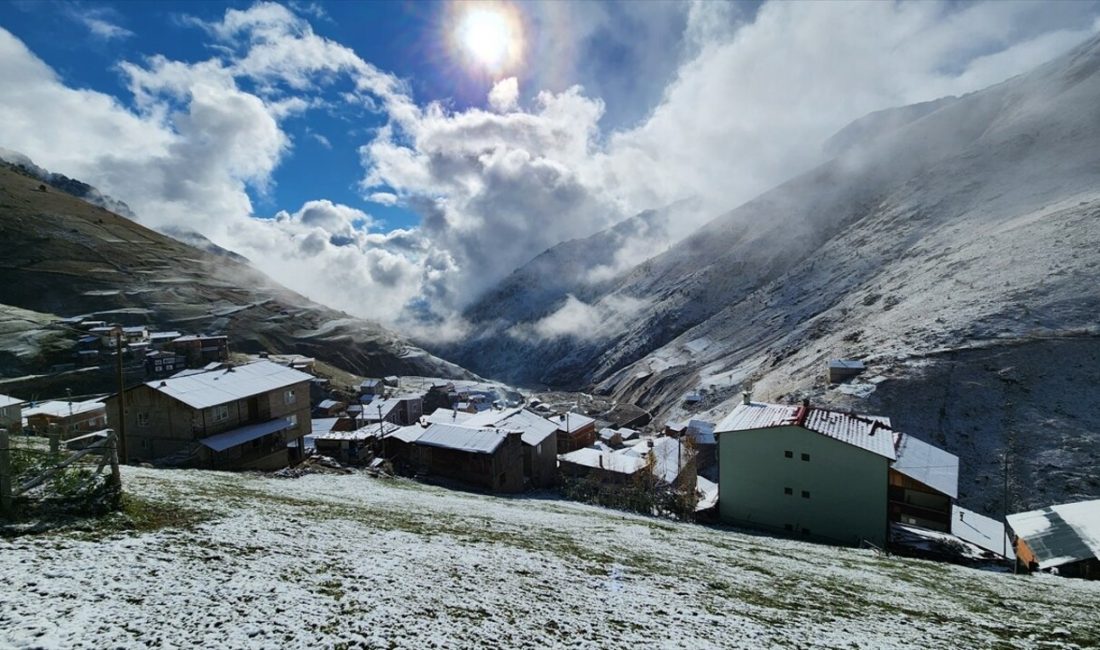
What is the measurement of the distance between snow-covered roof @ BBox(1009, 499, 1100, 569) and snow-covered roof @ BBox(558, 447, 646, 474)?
28001 millimetres

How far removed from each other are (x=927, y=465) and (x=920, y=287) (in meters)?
57.8

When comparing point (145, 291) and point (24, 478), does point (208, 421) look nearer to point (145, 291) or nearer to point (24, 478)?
point (24, 478)

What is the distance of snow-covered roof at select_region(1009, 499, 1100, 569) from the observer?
22766mm

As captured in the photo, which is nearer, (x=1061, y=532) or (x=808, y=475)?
(x=1061, y=532)

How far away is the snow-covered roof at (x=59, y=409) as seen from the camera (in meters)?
51.1

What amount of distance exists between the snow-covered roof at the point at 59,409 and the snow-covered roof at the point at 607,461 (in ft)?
184

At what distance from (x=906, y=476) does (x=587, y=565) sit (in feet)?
105

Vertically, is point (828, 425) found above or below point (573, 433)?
above

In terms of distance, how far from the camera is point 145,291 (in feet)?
445

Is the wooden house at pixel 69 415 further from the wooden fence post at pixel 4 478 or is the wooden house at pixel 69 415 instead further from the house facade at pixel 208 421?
the wooden fence post at pixel 4 478

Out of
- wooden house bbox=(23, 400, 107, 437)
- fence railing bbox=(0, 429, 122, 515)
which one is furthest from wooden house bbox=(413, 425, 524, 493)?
wooden house bbox=(23, 400, 107, 437)

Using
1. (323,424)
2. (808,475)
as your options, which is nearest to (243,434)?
(323,424)

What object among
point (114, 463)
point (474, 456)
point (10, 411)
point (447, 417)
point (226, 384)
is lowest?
point (447, 417)

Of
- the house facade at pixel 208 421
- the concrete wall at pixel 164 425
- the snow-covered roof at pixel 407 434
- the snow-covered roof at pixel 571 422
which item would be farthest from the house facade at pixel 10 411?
the snow-covered roof at pixel 571 422
